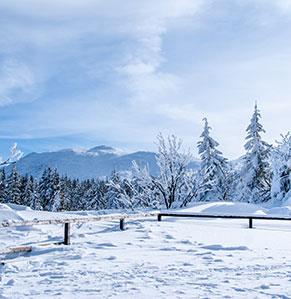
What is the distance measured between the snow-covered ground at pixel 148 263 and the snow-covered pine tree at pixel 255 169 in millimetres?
27754

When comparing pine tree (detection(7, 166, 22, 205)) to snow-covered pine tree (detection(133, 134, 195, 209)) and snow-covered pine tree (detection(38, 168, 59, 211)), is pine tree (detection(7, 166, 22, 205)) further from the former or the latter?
snow-covered pine tree (detection(133, 134, 195, 209))

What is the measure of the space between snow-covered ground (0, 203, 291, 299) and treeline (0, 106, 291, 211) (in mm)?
13196

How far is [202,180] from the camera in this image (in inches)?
1226

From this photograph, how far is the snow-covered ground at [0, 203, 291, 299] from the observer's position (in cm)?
723

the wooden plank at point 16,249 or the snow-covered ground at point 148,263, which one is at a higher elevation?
the wooden plank at point 16,249

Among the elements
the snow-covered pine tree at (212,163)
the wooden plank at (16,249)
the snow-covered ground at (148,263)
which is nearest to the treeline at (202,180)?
the snow-covered pine tree at (212,163)

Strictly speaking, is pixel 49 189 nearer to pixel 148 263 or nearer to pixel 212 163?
pixel 212 163

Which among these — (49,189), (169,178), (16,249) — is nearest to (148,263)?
(16,249)

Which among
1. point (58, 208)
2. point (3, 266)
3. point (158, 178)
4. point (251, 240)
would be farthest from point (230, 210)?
point (58, 208)

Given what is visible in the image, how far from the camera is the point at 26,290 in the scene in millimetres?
7254

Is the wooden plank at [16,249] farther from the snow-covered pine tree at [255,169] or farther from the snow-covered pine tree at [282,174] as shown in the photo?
the snow-covered pine tree at [255,169]

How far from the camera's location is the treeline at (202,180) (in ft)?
98.4

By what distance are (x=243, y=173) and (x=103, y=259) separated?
1458 inches

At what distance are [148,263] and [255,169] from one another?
3626cm
